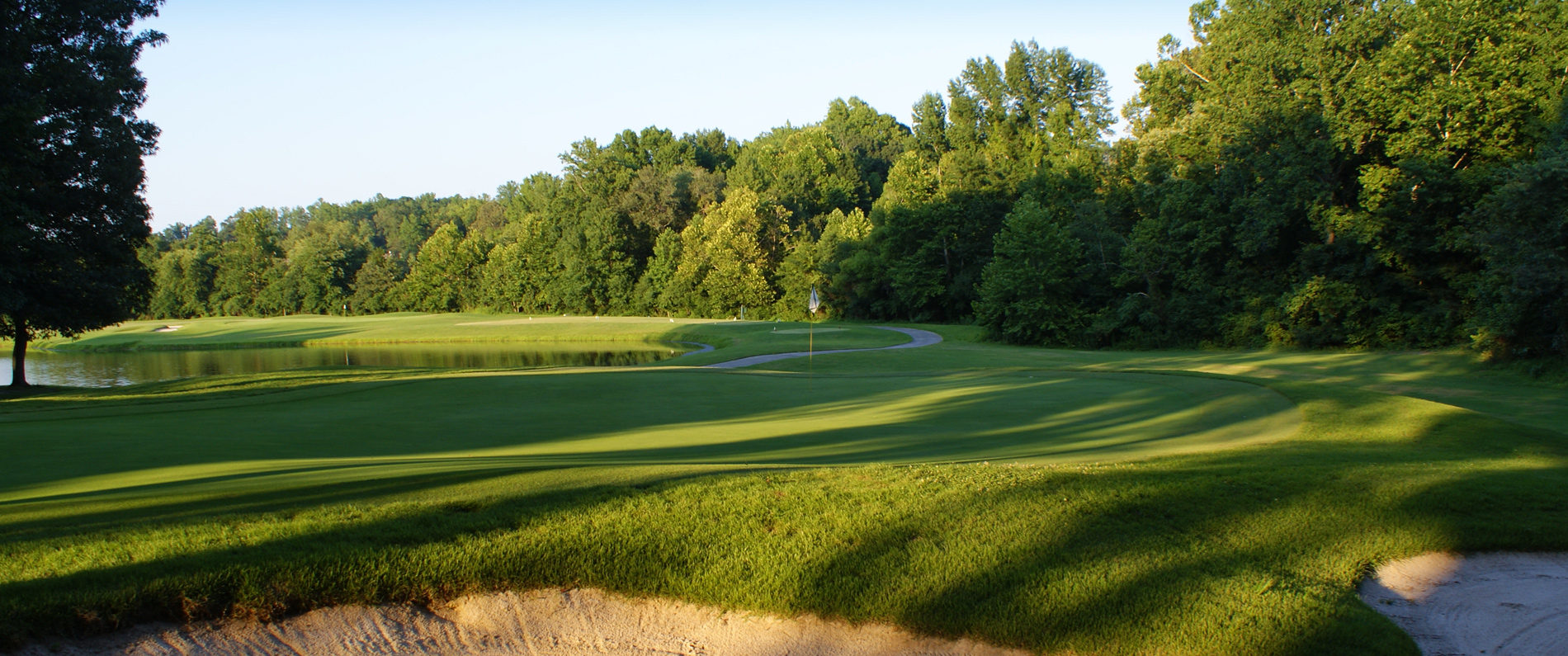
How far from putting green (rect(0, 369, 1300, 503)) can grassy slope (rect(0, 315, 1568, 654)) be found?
0.32 ft

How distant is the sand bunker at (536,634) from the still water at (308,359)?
31.0m

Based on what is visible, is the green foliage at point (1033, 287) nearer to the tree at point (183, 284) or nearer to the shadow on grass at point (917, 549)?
the shadow on grass at point (917, 549)

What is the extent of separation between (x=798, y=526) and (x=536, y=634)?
1565 millimetres

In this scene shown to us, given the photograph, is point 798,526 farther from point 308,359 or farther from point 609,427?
point 308,359

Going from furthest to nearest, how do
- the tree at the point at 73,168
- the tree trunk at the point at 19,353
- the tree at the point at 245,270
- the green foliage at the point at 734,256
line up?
the tree at the point at 245,270
the green foliage at the point at 734,256
the tree trunk at the point at 19,353
the tree at the point at 73,168

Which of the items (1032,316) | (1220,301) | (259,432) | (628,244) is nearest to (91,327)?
(259,432)

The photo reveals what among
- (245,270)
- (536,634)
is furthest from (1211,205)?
(245,270)

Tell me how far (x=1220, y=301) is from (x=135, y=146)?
38187 mm

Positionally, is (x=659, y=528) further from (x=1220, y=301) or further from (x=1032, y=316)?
(x=1220, y=301)

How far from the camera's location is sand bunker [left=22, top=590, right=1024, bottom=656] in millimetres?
4043

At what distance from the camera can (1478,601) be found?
4.60 metres

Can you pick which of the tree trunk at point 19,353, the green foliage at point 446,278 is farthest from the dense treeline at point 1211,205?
the green foliage at point 446,278

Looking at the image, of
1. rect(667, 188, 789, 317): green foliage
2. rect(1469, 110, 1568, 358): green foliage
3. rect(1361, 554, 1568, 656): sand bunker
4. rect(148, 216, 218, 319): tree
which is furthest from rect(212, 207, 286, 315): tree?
rect(1361, 554, 1568, 656): sand bunker

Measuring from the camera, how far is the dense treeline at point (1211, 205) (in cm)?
2806
